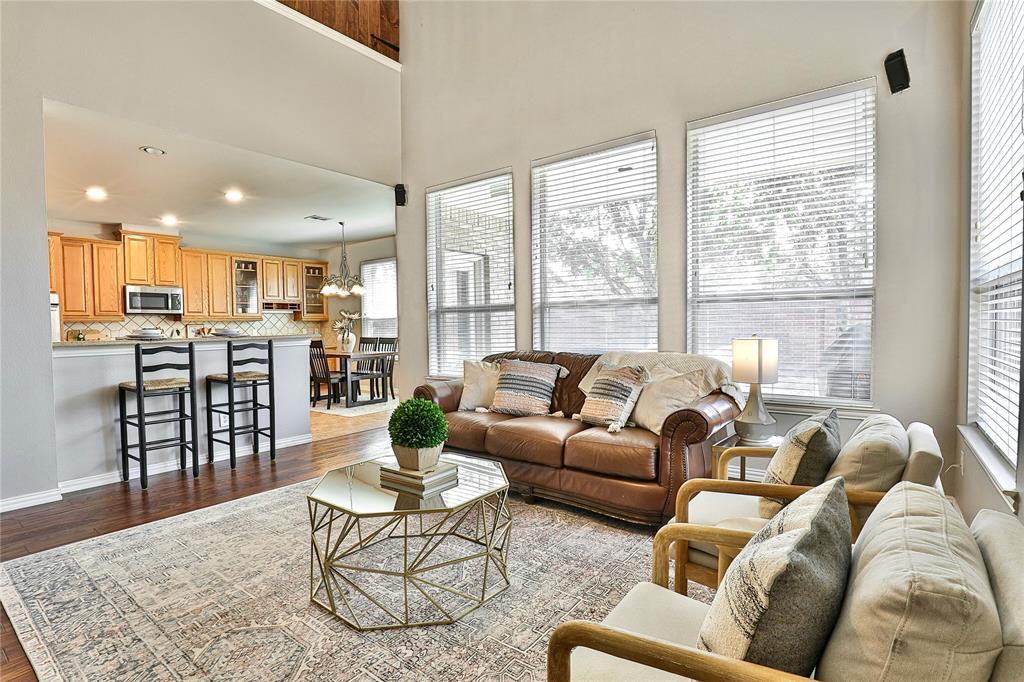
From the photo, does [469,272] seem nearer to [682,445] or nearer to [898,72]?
[682,445]

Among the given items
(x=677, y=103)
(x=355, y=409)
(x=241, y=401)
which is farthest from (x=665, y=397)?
(x=355, y=409)

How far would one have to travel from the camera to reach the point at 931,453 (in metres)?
1.50

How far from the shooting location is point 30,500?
3.48 metres

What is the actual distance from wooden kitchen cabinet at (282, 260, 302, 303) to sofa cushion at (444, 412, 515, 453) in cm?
709

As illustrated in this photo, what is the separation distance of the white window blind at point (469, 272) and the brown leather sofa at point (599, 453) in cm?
133

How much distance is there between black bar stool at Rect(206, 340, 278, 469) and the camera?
448 centimetres

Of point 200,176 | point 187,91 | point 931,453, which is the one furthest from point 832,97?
point 200,176

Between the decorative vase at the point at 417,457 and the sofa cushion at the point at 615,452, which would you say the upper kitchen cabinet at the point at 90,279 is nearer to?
the decorative vase at the point at 417,457

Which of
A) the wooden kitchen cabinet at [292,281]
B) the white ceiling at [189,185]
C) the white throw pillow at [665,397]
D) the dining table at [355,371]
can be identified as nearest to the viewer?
the white throw pillow at [665,397]

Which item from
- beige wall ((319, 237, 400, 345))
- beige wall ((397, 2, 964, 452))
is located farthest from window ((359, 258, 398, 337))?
beige wall ((397, 2, 964, 452))

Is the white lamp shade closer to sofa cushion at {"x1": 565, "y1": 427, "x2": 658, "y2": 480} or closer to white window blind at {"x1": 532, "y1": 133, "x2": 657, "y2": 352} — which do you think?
sofa cushion at {"x1": 565, "y1": 427, "x2": 658, "y2": 480}

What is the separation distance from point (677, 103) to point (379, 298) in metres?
6.86

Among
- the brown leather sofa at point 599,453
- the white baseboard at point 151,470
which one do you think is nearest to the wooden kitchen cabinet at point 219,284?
the white baseboard at point 151,470

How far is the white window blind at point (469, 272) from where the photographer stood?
491 centimetres
